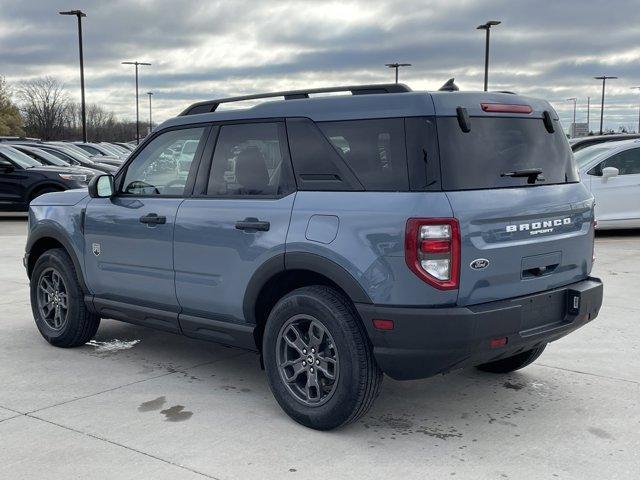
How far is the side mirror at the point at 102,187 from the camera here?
5.39 meters

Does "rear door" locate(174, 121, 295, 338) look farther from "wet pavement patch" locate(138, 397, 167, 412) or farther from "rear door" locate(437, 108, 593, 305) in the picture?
"rear door" locate(437, 108, 593, 305)

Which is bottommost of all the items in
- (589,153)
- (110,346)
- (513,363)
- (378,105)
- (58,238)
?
(110,346)

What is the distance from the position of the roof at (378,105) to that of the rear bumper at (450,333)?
3.31ft

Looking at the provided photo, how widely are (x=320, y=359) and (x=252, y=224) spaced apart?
867 mm

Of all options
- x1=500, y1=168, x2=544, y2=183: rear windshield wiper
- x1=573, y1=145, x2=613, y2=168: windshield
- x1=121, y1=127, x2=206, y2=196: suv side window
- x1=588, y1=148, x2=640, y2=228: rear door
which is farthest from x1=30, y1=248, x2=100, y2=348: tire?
x1=573, y1=145, x2=613, y2=168: windshield

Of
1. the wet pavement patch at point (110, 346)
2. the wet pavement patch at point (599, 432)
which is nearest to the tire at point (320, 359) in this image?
the wet pavement patch at point (599, 432)

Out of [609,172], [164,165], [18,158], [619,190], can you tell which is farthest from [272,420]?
[18,158]

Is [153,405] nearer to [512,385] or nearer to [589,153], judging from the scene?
[512,385]

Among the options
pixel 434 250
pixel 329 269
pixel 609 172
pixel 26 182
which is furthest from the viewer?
pixel 26 182

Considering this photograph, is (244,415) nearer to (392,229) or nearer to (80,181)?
(392,229)

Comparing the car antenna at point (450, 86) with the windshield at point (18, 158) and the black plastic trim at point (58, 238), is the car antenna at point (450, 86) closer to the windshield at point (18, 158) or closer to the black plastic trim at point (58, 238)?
the black plastic trim at point (58, 238)

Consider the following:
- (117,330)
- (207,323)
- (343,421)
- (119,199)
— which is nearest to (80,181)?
(117,330)

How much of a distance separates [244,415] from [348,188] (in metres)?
1.47

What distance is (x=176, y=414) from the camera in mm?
4371
